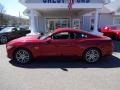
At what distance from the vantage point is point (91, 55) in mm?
7891

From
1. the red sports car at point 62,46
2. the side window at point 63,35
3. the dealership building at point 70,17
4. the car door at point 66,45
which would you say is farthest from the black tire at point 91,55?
the dealership building at point 70,17

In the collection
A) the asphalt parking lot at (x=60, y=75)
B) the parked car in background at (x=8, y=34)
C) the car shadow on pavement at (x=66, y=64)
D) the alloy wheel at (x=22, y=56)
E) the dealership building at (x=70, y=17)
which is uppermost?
the dealership building at (x=70, y=17)

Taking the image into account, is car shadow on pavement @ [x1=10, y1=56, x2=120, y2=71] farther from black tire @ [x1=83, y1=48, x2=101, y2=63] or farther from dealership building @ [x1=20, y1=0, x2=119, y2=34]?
dealership building @ [x1=20, y1=0, x2=119, y2=34]

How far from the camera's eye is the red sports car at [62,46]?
301 inches

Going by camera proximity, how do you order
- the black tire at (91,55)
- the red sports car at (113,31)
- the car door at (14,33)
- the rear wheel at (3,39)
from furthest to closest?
the car door at (14,33) < the red sports car at (113,31) < the rear wheel at (3,39) < the black tire at (91,55)

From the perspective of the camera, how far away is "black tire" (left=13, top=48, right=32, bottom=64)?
7.69m

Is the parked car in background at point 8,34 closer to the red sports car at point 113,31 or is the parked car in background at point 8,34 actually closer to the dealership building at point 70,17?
the dealership building at point 70,17

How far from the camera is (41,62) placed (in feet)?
26.3

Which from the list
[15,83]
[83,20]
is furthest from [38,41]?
[83,20]

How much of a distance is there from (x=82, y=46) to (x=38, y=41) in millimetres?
1810

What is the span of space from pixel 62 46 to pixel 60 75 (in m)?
1.79

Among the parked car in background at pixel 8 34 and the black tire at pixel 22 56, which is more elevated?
the parked car in background at pixel 8 34

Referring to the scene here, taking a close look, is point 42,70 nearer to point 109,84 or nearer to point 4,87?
point 4,87

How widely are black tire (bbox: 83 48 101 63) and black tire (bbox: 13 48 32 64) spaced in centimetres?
231
